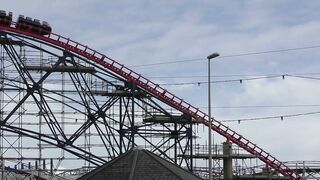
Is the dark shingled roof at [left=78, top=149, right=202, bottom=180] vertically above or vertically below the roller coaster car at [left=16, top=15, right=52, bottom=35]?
below

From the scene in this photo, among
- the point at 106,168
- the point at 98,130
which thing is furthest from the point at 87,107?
the point at 106,168

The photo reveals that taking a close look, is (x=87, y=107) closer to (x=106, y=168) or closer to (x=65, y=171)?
(x=65, y=171)

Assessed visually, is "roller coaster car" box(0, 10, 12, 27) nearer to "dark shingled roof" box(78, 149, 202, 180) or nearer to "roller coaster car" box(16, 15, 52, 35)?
"roller coaster car" box(16, 15, 52, 35)

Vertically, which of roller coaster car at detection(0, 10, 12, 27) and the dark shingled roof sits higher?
roller coaster car at detection(0, 10, 12, 27)

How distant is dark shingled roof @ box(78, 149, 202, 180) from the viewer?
31312 millimetres

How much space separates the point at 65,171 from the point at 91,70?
13.5m

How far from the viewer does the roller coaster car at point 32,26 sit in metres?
68.8

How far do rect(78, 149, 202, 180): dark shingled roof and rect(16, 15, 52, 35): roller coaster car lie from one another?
39.5 meters

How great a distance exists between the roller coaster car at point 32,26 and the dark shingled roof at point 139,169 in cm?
3953

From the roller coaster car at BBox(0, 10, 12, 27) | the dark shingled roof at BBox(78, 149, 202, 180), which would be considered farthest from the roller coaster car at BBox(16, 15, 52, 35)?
the dark shingled roof at BBox(78, 149, 202, 180)

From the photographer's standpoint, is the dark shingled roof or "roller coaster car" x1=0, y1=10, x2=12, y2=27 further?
"roller coaster car" x1=0, y1=10, x2=12, y2=27

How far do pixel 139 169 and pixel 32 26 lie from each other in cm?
4116

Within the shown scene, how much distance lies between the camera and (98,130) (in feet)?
232

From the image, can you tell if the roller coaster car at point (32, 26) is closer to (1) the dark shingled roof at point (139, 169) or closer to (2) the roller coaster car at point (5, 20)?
(2) the roller coaster car at point (5, 20)
